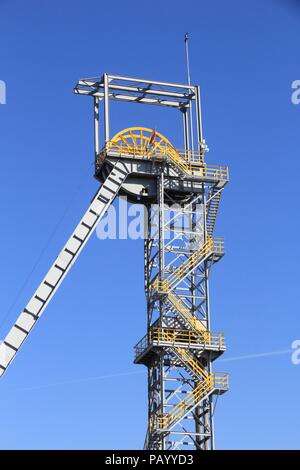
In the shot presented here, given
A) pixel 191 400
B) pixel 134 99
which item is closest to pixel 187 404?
pixel 191 400

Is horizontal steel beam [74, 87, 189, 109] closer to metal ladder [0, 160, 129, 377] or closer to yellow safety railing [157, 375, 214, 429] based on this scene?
metal ladder [0, 160, 129, 377]

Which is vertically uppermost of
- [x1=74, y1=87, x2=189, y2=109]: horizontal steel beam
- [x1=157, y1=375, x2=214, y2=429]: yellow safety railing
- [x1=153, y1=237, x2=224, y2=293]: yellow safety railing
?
[x1=74, y1=87, x2=189, y2=109]: horizontal steel beam

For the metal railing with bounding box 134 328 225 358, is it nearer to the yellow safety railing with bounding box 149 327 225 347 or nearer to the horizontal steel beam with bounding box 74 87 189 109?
the yellow safety railing with bounding box 149 327 225 347

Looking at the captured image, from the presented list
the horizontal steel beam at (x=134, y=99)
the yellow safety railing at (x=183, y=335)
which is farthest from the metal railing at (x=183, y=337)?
the horizontal steel beam at (x=134, y=99)

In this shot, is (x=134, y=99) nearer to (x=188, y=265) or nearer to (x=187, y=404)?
(x=188, y=265)

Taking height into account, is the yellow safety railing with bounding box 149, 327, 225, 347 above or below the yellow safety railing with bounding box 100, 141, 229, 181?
below

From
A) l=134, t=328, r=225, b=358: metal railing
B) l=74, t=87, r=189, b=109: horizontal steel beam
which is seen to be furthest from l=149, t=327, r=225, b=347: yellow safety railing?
l=74, t=87, r=189, b=109: horizontal steel beam

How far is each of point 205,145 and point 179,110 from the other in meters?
3.72

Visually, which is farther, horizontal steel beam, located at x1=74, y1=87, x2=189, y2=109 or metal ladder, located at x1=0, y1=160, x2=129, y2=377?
horizontal steel beam, located at x1=74, y1=87, x2=189, y2=109

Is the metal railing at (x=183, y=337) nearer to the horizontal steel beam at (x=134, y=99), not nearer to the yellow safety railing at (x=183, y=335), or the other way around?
the yellow safety railing at (x=183, y=335)

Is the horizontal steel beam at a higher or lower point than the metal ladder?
higher

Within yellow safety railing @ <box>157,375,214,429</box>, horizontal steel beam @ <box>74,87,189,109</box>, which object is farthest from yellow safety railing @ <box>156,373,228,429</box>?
horizontal steel beam @ <box>74,87,189,109</box>
